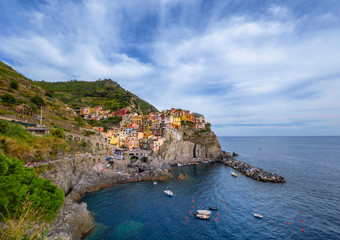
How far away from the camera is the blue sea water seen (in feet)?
79.4

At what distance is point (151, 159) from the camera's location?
190ft

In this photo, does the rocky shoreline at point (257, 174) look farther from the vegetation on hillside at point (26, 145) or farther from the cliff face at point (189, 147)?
the vegetation on hillside at point (26, 145)

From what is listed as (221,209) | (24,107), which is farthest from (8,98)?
(221,209)

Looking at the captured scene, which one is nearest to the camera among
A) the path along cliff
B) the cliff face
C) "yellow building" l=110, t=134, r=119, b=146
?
the path along cliff

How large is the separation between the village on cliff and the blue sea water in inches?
1208

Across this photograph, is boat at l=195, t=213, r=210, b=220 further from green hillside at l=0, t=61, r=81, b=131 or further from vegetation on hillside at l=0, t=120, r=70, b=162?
green hillside at l=0, t=61, r=81, b=131

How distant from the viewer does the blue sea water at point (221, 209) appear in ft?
79.4

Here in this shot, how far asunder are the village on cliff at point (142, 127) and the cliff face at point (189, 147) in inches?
149

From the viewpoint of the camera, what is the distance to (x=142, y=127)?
296 feet

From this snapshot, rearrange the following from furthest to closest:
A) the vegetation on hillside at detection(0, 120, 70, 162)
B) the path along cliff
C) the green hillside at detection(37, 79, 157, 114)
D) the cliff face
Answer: the green hillside at detection(37, 79, 157, 114)
the cliff face
the vegetation on hillside at detection(0, 120, 70, 162)
the path along cliff

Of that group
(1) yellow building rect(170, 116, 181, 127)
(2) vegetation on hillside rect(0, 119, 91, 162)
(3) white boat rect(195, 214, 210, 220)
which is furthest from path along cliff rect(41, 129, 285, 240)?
(3) white boat rect(195, 214, 210, 220)

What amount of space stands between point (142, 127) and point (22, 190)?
76.2 meters

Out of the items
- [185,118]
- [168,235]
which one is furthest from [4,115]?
[185,118]

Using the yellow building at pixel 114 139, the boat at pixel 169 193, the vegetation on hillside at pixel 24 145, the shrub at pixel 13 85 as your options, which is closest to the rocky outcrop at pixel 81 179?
the vegetation on hillside at pixel 24 145
